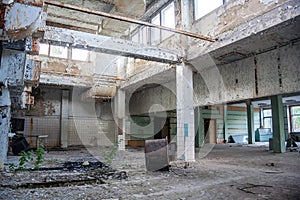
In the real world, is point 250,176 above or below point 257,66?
below

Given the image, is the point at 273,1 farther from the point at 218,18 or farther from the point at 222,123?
the point at 222,123

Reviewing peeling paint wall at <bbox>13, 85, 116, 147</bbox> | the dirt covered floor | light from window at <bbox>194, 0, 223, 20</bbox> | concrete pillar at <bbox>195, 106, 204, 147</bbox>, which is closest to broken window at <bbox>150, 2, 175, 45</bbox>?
light from window at <bbox>194, 0, 223, 20</bbox>

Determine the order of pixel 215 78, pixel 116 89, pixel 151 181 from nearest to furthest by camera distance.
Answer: pixel 151 181, pixel 215 78, pixel 116 89

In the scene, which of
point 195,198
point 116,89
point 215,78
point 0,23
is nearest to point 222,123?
point 116,89

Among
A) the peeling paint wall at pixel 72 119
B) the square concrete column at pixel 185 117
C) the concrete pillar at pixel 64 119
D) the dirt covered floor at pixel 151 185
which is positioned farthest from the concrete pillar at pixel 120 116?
the dirt covered floor at pixel 151 185

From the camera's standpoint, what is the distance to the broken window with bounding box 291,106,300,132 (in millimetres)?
17844

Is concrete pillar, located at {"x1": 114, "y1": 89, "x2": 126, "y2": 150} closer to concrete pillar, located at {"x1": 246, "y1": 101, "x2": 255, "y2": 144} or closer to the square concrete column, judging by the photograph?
the square concrete column

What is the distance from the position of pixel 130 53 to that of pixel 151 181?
9.97 ft

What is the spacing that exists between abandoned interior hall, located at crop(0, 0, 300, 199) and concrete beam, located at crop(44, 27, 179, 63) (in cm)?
2

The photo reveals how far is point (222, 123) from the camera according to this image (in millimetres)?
17141

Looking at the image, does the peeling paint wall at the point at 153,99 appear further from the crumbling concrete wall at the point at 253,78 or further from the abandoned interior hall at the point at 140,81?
the crumbling concrete wall at the point at 253,78

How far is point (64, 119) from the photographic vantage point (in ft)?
40.0

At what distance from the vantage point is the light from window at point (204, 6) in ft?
19.4

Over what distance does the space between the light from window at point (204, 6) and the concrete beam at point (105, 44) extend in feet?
4.54
